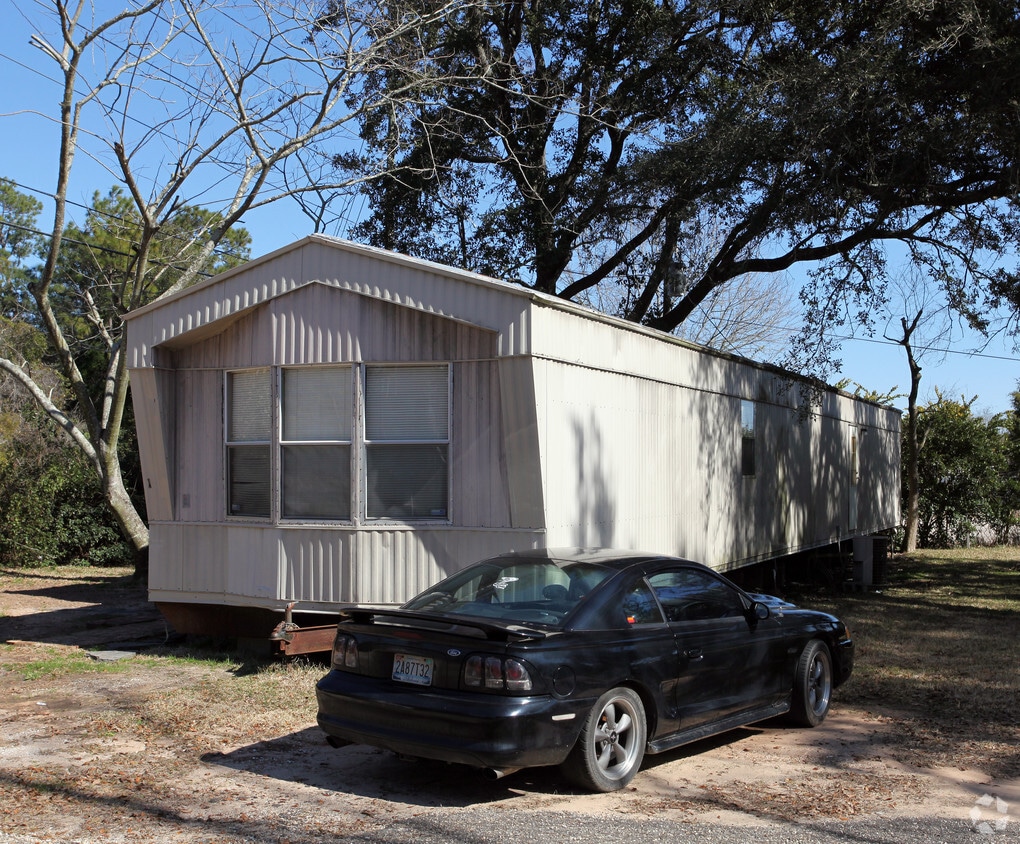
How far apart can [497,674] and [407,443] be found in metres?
4.30

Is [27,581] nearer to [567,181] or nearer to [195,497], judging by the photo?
[195,497]

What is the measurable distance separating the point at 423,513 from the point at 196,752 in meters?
3.31

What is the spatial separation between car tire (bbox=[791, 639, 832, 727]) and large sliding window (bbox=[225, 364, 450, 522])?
3.43 meters

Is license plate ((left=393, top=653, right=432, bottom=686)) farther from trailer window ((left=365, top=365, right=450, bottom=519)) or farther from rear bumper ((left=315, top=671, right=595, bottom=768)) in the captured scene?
trailer window ((left=365, top=365, right=450, bottom=519))

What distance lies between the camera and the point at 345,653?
19.4 feet

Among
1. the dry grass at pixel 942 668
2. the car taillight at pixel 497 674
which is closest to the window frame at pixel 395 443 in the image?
the dry grass at pixel 942 668

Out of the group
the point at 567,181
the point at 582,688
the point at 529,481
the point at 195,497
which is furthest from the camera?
the point at 567,181

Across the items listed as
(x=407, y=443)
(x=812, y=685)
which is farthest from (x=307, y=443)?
(x=812, y=685)

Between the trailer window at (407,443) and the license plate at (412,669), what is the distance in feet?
12.2

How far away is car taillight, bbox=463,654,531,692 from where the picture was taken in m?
5.27

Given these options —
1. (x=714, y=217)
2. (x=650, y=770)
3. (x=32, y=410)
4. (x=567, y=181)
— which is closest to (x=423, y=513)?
(x=650, y=770)

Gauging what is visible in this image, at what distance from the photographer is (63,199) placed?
13.3 metres

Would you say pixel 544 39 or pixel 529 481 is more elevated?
pixel 544 39

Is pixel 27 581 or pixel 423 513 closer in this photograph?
pixel 423 513
